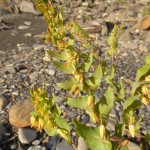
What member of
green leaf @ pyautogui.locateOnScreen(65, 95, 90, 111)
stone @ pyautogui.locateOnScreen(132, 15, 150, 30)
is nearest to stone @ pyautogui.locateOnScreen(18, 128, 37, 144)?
green leaf @ pyautogui.locateOnScreen(65, 95, 90, 111)

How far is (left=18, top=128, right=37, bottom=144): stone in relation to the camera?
177 centimetres

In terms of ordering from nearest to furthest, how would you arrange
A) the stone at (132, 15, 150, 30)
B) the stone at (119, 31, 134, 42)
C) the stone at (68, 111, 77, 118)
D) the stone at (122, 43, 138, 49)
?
the stone at (68, 111, 77, 118) → the stone at (122, 43, 138, 49) → the stone at (119, 31, 134, 42) → the stone at (132, 15, 150, 30)

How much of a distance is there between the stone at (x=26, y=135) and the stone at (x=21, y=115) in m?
0.07

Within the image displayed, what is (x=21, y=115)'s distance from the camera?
6.41 ft

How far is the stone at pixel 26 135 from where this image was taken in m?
1.77

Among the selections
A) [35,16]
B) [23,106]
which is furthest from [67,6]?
[23,106]

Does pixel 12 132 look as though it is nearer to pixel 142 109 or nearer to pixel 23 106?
pixel 23 106

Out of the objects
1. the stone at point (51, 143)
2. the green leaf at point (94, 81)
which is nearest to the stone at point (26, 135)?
the stone at point (51, 143)

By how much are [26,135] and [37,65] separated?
168 centimetres

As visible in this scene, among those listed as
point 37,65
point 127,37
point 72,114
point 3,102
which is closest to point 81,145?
point 72,114

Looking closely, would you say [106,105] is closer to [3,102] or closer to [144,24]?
[3,102]

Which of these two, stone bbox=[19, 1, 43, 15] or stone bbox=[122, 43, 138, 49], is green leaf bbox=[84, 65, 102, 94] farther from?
stone bbox=[19, 1, 43, 15]

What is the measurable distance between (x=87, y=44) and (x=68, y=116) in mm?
1202

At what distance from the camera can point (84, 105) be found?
3.54 feet
